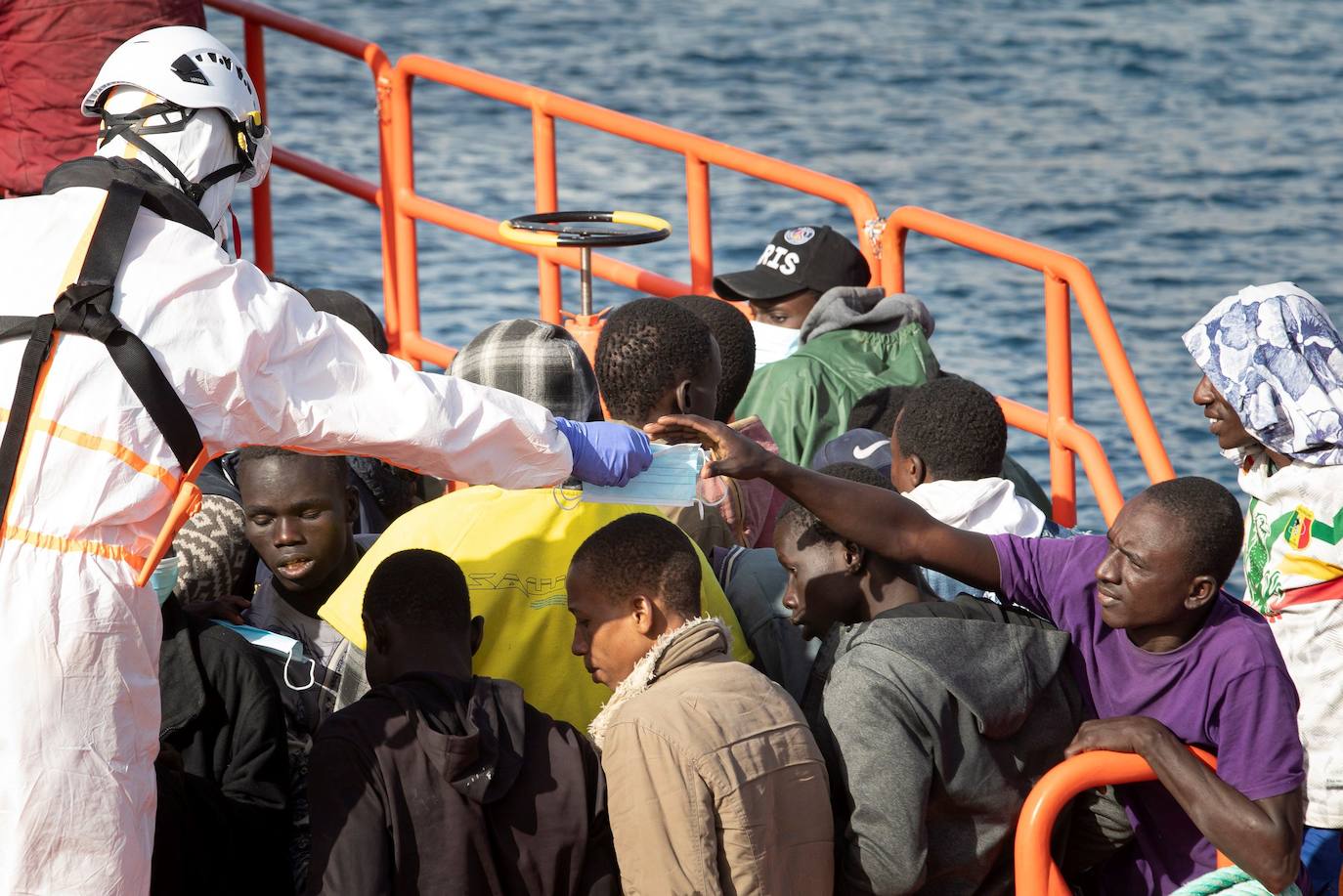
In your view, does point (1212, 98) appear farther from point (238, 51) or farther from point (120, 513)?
point (120, 513)

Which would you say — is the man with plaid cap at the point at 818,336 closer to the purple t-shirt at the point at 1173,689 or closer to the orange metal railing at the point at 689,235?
the orange metal railing at the point at 689,235

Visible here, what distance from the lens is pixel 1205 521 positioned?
3691mm

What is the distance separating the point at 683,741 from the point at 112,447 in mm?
1081

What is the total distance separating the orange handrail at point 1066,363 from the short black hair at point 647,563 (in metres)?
2.28

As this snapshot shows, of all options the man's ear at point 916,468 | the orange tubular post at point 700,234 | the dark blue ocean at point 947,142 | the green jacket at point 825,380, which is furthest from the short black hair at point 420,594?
the dark blue ocean at point 947,142

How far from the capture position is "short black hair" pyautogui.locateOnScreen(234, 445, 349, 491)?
427 cm

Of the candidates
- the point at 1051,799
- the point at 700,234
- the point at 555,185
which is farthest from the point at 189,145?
the point at 700,234

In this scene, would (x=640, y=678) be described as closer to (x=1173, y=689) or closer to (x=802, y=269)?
(x=1173, y=689)

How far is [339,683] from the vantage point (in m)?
3.91

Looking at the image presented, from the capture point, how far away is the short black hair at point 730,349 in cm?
537

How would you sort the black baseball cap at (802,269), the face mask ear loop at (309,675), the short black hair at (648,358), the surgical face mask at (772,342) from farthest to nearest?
the black baseball cap at (802,269) < the surgical face mask at (772,342) < the short black hair at (648,358) < the face mask ear loop at (309,675)

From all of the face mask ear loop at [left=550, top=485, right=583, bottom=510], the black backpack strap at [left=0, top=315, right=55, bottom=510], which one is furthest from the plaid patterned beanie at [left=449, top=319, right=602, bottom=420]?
the black backpack strap at [left=0, top=315, right=55, bottom=510]

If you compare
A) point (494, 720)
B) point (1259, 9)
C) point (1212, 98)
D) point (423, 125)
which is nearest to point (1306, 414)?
point (494, 720)

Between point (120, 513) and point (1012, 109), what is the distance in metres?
21.7
